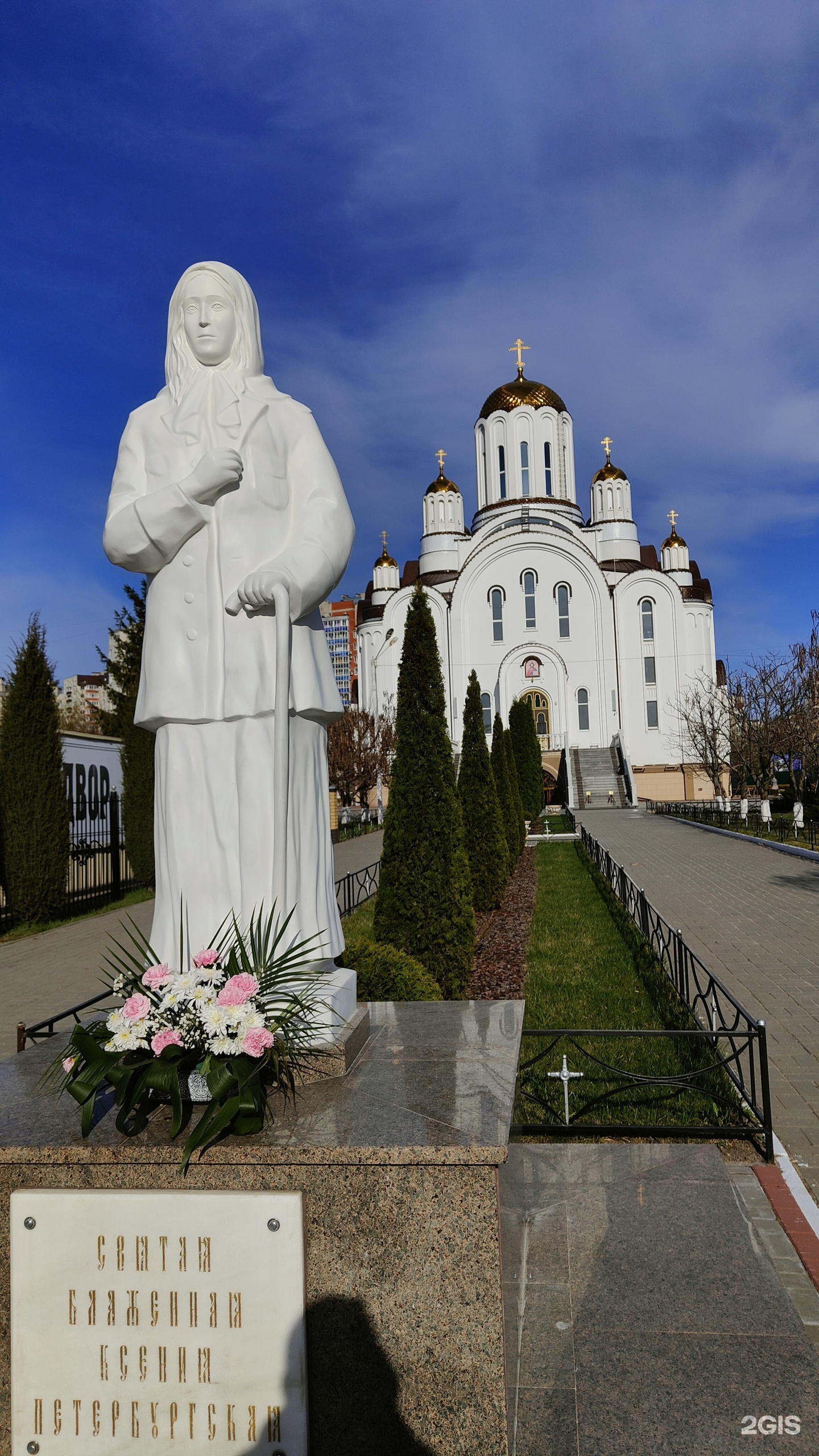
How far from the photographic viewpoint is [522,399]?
48.9 metres

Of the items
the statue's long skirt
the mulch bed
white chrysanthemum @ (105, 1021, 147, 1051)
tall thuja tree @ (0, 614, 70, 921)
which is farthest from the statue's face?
tall thuja tree @ (0, 614, 70, 921)

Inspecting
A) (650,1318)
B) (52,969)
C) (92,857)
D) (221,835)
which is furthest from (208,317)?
(92,857)

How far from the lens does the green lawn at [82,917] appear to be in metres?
13.4

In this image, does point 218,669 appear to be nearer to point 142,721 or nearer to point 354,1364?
point 142,721

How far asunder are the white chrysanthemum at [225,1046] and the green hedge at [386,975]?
11.0ft

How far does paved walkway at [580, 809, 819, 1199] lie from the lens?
5.58 m

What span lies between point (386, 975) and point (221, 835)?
282 centimetres

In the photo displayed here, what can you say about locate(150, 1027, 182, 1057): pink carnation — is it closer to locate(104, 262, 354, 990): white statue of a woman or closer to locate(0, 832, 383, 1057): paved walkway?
locate(104, 262, 354, 990): white statue of a woman

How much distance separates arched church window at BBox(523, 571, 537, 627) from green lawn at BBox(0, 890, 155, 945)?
106 feet

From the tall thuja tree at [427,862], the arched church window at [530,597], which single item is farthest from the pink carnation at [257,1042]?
the arched church window at [530,597]

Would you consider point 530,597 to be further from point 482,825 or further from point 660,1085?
point 660,1085

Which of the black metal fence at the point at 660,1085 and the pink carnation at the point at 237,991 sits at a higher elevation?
the pink carnation at the point at 237,991

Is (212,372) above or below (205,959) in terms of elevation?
above

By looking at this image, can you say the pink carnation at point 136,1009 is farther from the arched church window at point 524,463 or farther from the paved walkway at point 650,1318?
the arched church window at point 524,463
